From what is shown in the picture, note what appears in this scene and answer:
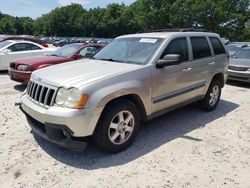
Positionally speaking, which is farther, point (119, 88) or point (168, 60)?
point (168, 60)

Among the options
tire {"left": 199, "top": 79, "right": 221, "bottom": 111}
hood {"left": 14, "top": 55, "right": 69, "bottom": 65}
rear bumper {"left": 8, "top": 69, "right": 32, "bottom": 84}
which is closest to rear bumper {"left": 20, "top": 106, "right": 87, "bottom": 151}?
tire {"left": 199, "top": 79, "right": 221, "bottom": 111}

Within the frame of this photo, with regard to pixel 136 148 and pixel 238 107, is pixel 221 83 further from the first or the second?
pixel 136 148

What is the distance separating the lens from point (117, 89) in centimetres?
350

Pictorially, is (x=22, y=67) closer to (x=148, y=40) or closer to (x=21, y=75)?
(x=21, y=75)

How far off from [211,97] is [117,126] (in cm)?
303

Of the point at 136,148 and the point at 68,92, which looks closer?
the point at 68,92

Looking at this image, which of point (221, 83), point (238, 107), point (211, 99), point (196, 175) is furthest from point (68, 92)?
point (238, 107)

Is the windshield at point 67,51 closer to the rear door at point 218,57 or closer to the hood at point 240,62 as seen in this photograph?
the rear door at point 218,57

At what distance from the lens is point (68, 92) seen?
3279 mm

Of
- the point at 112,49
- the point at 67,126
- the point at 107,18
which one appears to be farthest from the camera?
the point at 107,18

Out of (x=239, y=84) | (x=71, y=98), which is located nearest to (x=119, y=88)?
(x=71, y=98)

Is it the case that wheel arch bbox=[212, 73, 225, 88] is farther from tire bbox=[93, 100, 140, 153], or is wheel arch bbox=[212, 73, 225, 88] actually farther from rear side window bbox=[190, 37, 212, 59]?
tire bbox=[93, 100, 140, 153]

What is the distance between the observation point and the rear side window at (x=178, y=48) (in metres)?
4.36

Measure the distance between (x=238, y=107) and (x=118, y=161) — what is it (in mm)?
4036
